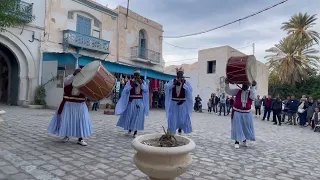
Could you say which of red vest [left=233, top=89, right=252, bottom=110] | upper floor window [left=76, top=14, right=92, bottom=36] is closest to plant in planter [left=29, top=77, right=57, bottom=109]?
upper floor window [left=76, top=14, right=92, bottom=36]

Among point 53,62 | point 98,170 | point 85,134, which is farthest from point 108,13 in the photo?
point 98,170

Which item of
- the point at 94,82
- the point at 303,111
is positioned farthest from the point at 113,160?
the point at 303,111

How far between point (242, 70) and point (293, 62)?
23538 mm

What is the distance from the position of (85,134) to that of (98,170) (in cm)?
167

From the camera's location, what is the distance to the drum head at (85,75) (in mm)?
4987

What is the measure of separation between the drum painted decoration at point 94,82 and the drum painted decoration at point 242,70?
2693 mm

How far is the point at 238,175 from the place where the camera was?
411 cm

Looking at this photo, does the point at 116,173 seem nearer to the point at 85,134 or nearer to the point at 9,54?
the point at 85,134

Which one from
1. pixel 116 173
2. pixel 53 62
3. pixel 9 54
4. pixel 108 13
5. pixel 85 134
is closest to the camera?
pixel 116 173

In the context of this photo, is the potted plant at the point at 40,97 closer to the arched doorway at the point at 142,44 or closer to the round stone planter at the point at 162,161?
the arched doorway at the point at 142,44

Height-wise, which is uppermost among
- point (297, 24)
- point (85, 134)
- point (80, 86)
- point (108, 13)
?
point (297, 24)

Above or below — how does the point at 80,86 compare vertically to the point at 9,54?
below

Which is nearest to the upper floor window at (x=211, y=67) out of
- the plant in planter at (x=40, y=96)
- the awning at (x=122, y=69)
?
the awning at (x=122, y=69)

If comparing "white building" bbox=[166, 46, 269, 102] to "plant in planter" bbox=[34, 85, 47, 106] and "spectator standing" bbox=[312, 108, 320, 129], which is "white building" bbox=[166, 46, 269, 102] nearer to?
"spectator standing" bbox=[312, 108, 320, 129]
